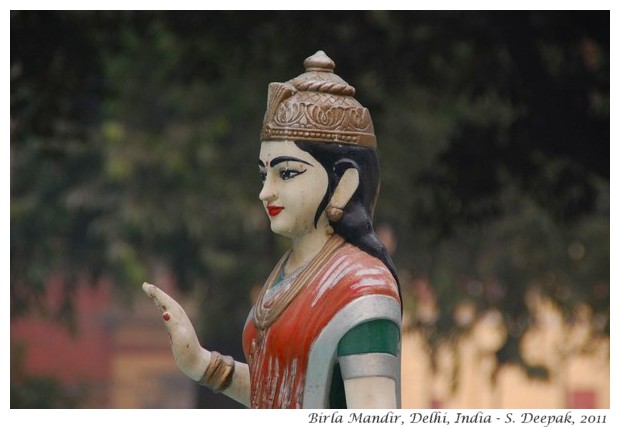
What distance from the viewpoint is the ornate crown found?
723 centimetres

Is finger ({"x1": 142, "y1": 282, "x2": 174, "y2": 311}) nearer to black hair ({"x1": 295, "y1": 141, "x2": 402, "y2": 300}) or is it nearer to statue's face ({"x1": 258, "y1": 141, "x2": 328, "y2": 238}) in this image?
statue's face ({"x1": 258, "y1": 141, "x2": 328, "y2": 238})

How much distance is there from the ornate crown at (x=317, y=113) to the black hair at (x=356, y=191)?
4cm

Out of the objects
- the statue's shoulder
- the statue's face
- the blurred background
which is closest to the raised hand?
the statue's face

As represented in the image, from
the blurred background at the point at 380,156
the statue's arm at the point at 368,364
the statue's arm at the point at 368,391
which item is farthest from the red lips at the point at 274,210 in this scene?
the blurred background at the point at 380,156

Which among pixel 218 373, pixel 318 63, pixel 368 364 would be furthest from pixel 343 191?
pixel 218 373

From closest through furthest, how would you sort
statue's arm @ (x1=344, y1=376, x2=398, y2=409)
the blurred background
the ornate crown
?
statue's arm @ (x1=344, y1=376, x2=398, y2=409) < the ornate crown < the blurred background

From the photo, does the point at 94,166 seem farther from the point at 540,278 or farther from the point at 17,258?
the point at 540,278

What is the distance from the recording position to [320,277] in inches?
282

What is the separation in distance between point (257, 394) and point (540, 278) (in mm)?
12804

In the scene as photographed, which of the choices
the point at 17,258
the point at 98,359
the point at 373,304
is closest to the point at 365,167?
the point at 373,304

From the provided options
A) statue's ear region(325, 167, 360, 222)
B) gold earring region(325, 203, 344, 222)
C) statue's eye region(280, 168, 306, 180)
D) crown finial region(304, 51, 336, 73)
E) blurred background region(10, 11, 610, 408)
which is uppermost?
crown finial region(304, 51, 336, 73)

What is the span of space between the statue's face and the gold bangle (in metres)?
0.68

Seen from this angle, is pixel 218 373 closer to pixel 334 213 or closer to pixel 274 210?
pixel 274 210

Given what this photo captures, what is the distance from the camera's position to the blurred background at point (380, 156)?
1516 centimetres
